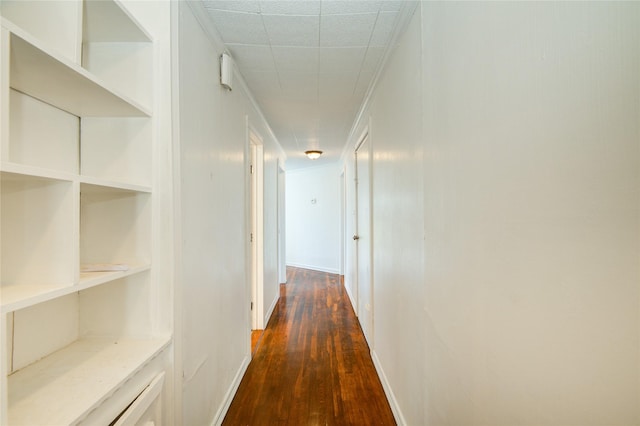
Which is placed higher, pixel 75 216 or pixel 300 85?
pixel 300 85

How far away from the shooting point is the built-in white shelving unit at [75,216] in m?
0.69

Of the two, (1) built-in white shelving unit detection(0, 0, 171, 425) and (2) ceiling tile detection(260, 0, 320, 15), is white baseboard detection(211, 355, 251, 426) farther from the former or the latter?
(2) ceiling tile detection(260, 0, 320, 15)

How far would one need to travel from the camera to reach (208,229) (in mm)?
1518

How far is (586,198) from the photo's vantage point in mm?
504

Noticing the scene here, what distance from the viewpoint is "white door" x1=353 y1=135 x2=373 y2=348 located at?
2.66 m

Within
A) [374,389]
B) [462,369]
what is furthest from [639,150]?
[374,389]

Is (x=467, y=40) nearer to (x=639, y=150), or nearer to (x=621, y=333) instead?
(x=639, y=150)

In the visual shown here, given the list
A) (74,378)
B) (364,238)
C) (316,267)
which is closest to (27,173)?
(74,378)

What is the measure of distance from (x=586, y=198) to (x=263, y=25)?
1713mm

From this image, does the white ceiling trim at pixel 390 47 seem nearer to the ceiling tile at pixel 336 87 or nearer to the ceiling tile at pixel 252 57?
the ceiling tile at pixel 336 87

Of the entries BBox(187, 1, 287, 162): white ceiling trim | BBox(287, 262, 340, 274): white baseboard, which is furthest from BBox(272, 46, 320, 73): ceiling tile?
BBox(287, 262, 340, 274): white baseboard

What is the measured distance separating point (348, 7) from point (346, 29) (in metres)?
0.18

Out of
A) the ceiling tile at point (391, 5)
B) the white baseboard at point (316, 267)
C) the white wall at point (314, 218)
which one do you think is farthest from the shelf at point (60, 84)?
the white baseboard at point (316, 267)

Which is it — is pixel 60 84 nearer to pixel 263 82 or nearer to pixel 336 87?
pixel 263 82
